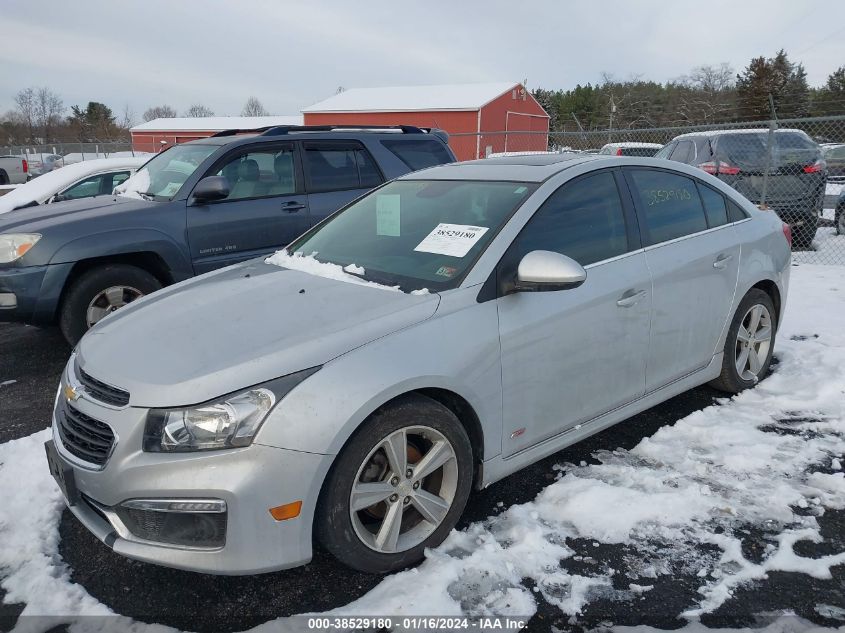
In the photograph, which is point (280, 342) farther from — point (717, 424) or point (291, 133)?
point (291, 133)

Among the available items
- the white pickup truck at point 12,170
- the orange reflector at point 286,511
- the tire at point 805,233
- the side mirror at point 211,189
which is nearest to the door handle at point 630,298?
the orange reflector at point 286,511

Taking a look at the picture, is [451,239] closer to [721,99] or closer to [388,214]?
[388,214]

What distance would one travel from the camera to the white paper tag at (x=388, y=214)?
342 cm

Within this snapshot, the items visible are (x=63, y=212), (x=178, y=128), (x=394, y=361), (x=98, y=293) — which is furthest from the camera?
(x=178, y=128)

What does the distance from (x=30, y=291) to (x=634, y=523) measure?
4.45 metres

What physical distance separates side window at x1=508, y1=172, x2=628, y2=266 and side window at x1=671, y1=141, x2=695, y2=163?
7.50 meters

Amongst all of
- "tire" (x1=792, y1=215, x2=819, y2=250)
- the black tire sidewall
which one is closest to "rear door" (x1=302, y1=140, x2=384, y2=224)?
the black tire sidewall

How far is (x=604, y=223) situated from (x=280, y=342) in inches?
74.1

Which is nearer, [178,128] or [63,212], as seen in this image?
[63,212]

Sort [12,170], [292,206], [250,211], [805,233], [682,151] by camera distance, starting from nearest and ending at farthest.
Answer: [250,211], [292,206], [805,233], [682,151], [12,170]

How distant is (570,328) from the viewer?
3.00 m

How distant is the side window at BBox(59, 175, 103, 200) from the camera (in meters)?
8.15

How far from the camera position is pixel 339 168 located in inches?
248

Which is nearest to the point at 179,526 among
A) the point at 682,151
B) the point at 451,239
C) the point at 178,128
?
the point at 451,239
